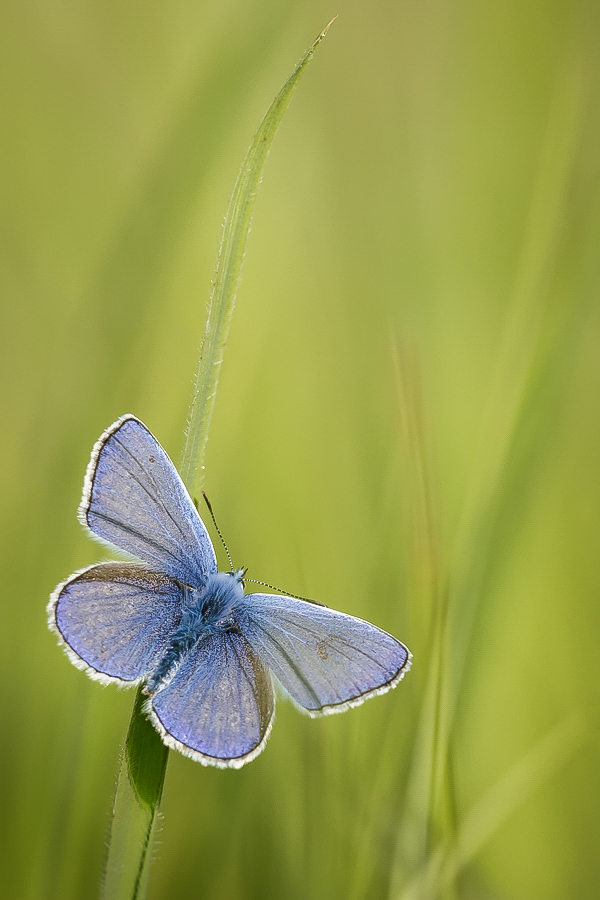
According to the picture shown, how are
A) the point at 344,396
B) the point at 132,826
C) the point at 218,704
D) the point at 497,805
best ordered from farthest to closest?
the point at 344,396, the point at 497,805, the point at 218,704, the point at 132,826

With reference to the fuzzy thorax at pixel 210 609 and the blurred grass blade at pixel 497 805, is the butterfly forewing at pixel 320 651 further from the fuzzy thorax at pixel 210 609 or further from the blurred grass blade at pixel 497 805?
the blurred grass blade at pixel 497 805

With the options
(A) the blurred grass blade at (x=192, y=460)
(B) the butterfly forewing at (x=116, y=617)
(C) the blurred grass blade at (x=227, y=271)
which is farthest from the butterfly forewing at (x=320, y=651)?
(C) the blurred grass blade at (x=227, y=271)

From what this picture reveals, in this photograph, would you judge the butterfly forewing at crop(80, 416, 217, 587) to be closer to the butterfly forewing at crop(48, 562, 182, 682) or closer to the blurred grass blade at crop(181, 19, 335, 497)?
the butterfly forewing at crop(48, 562, 182, 682)

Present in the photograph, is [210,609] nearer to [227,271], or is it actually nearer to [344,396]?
[227,271]

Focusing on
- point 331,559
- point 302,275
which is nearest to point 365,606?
point 331,559

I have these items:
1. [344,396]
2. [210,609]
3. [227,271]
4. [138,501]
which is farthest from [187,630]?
[344,396]

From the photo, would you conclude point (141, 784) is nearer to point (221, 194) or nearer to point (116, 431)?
point (116, 431)
